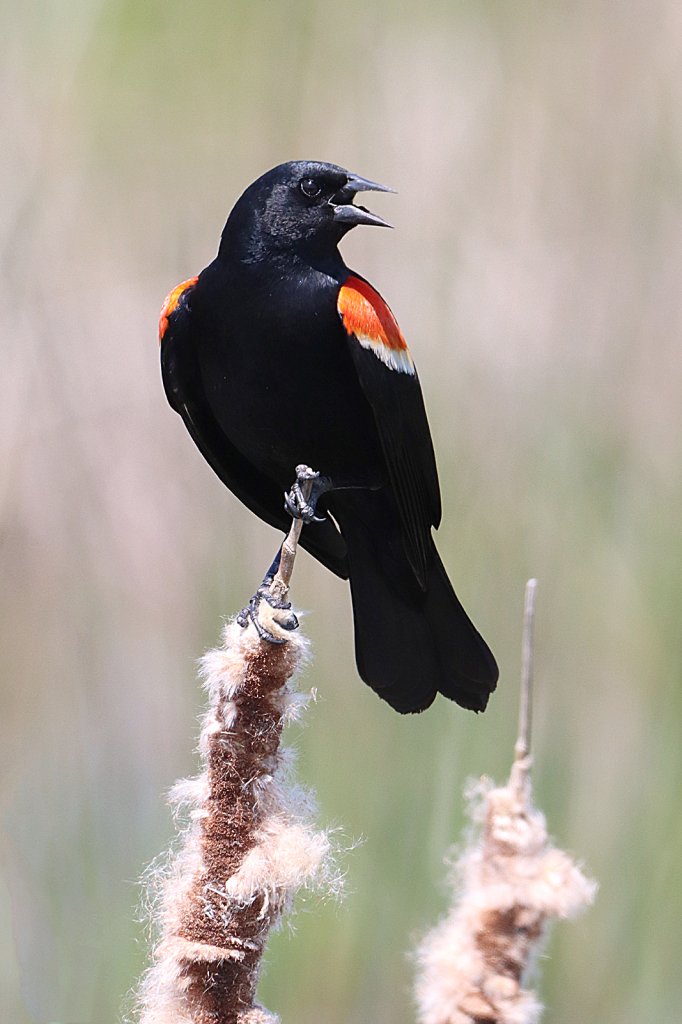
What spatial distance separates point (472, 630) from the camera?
6.18 ft

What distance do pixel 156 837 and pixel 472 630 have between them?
808 millimetres

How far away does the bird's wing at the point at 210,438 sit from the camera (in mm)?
1915

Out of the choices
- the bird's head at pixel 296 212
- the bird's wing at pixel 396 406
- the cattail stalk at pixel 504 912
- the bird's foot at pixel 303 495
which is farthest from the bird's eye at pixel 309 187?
the cattail stalk at pixel 504 912

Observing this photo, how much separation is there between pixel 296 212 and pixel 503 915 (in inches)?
53.3

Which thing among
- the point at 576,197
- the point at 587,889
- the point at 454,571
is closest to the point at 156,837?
the point at 454,571

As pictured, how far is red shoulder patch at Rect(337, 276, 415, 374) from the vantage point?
5.61 ft

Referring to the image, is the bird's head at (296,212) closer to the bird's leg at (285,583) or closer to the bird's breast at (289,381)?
the bird's breast at (289,381)


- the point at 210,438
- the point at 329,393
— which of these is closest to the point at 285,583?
the point at 329,393

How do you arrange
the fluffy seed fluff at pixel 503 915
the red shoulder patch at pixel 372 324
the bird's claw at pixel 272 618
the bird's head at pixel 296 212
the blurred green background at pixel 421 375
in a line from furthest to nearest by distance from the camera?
the blurred green background at pixel 421 375
the bird's head at pixel 296 212
the red shoulder patch at pixel 372 324
the bird's claw at pixel 272 618
the fluffy seed fluff at pixel 503 915

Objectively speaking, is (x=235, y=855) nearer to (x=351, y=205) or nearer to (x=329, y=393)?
(x=329, y=393)

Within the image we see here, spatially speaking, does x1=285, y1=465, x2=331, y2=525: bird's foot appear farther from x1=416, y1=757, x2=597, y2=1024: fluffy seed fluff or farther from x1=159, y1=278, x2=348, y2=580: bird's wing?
x1=416, y1=757, x2=597, y2=1024: fluffy seed fluff

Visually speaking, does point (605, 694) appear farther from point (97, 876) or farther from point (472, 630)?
point (97, 876)

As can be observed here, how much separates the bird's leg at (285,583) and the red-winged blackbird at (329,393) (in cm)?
3

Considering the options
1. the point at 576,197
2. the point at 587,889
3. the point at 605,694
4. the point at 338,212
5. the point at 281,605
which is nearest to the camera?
the point at 587,889
